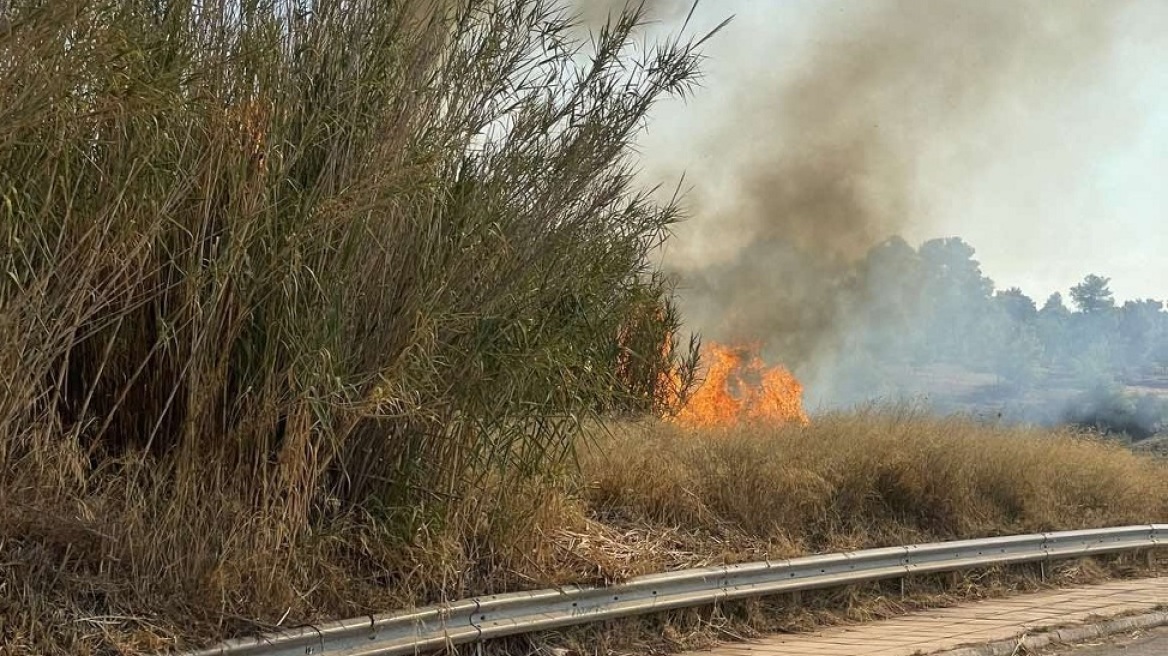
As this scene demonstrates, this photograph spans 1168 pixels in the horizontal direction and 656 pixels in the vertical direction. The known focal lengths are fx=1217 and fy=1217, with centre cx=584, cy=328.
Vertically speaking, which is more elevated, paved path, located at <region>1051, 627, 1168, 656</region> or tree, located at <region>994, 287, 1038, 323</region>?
tree, located at <region>994, 287, 1038, 323</region>

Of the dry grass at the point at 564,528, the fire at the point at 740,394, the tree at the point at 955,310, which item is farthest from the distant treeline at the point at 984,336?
the dry grass at the point at 564,528

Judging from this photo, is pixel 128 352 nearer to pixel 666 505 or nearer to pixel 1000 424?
pixel 666 505

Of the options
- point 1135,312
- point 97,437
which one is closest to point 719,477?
point 97,437

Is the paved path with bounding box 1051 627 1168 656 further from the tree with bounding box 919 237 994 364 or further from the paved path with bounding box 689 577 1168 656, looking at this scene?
the tree with bounding box 919 237 994 364

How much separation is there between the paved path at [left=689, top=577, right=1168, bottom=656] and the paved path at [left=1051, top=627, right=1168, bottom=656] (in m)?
0.14

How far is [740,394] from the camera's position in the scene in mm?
16328

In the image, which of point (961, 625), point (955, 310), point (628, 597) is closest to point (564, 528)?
point (628, 597)

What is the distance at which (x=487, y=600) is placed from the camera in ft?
20.9

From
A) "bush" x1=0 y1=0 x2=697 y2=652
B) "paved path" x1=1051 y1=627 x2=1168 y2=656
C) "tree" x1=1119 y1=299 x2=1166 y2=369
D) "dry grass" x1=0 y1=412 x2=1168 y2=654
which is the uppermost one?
"tree" x1=1119 y1=299 x2=1166 y2=369

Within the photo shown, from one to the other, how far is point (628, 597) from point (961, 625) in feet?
8.97

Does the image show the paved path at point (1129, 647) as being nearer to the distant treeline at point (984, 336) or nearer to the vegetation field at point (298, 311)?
the vegetation field at point (298, 311)

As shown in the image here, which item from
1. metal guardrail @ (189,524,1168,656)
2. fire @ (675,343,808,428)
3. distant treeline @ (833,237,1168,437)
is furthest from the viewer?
distant treeline @ (833,237,1168,437)

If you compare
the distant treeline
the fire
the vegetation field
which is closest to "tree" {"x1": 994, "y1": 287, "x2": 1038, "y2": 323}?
the distant treeline

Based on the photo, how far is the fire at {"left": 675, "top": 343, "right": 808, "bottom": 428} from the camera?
13.0 m
